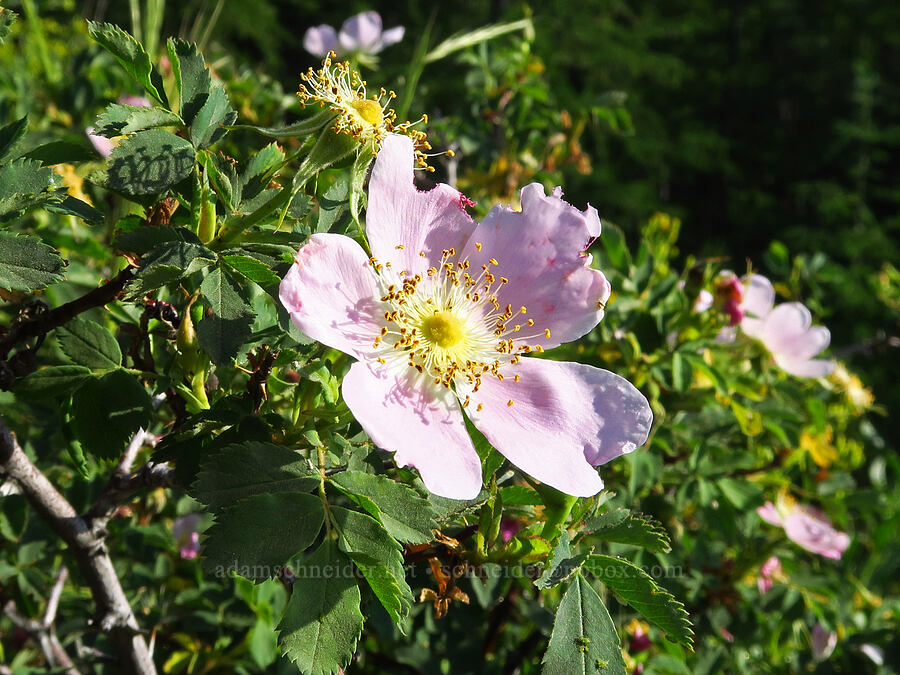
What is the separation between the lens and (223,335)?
675mm

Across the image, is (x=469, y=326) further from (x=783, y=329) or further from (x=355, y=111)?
(x=783, y=329)

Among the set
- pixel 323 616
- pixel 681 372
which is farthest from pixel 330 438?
pixel 681 372

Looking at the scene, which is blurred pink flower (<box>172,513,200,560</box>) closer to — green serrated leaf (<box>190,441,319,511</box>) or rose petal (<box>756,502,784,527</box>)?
green serrated leaf (<box>190,441,319,511</box>)

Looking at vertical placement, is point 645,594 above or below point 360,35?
above

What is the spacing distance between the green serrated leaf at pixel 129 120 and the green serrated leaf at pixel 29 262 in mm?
116

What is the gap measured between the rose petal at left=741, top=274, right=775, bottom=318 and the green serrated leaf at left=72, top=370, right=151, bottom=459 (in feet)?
3.38

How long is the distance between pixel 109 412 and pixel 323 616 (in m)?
0.31

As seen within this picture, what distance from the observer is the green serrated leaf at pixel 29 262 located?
2.22ft

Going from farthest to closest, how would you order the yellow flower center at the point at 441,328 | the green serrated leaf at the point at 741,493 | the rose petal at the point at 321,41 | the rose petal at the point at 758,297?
1. the rose petal at the point at 321,41
2. the rose petal at the point at 758,297
3. the green serrated leaf at the point at 741,493
4. the yellow flower center at the point at 441,328

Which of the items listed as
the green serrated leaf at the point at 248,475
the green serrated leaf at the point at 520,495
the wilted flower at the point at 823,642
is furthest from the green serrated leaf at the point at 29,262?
the wilted flower at the point at 823,642

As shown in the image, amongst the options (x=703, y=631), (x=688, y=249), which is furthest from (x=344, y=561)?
(x=688, y=249)

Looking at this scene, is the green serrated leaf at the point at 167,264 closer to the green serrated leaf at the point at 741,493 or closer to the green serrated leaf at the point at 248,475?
the green serrated leaf at the point at 248,475

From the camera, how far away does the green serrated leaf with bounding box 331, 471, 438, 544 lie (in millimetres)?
687

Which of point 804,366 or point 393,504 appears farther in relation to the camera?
point 804,366
